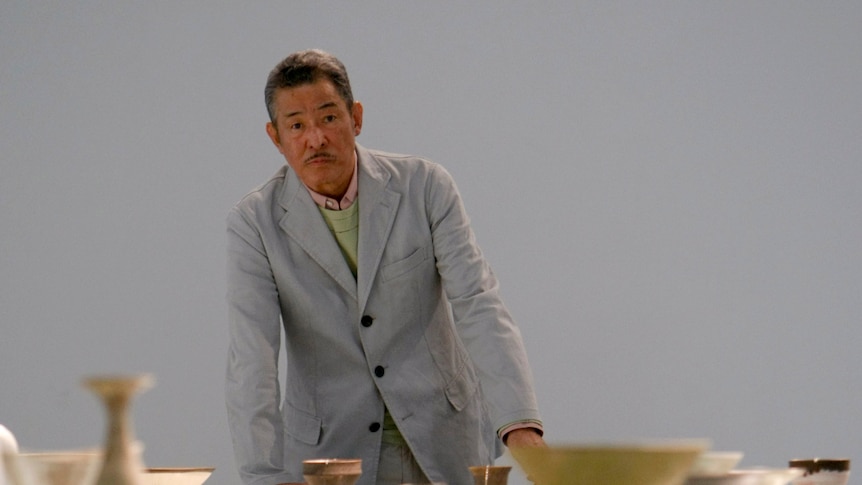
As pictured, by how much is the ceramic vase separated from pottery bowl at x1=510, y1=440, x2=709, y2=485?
43 centimetres

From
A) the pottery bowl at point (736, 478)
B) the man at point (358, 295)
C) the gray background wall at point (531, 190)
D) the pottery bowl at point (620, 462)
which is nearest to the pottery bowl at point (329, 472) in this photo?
the pottery bowl at point (620, 462)

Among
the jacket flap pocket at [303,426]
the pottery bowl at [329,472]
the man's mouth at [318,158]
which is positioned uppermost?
the man's mouth at [318,158]

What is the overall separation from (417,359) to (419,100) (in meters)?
1.46

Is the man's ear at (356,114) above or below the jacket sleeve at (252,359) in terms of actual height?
above

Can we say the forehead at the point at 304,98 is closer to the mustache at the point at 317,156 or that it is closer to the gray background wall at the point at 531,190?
the mustache at the point at 317,156

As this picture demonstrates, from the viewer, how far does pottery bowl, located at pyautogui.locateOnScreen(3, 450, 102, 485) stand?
1051 mm

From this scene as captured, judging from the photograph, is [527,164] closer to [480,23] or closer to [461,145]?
[461,145]

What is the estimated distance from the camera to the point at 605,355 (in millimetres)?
3383

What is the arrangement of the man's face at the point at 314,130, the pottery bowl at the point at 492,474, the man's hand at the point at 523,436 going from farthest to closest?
the man's face at the point at 314,130, the man's hand at the point at 523,436, the pottery bowl at the point at 492,474

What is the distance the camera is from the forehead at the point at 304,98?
2.03m

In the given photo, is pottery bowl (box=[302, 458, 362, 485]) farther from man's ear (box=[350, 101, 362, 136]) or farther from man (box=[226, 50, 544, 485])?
man's ear (box=[350, 101, 362, 136])

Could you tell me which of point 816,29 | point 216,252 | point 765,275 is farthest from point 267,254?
point 816,29

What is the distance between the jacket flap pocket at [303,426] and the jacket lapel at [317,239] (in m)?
0.24

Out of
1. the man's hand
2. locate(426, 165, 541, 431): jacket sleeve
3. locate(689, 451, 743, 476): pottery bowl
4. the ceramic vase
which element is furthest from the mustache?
the ceramic vase
